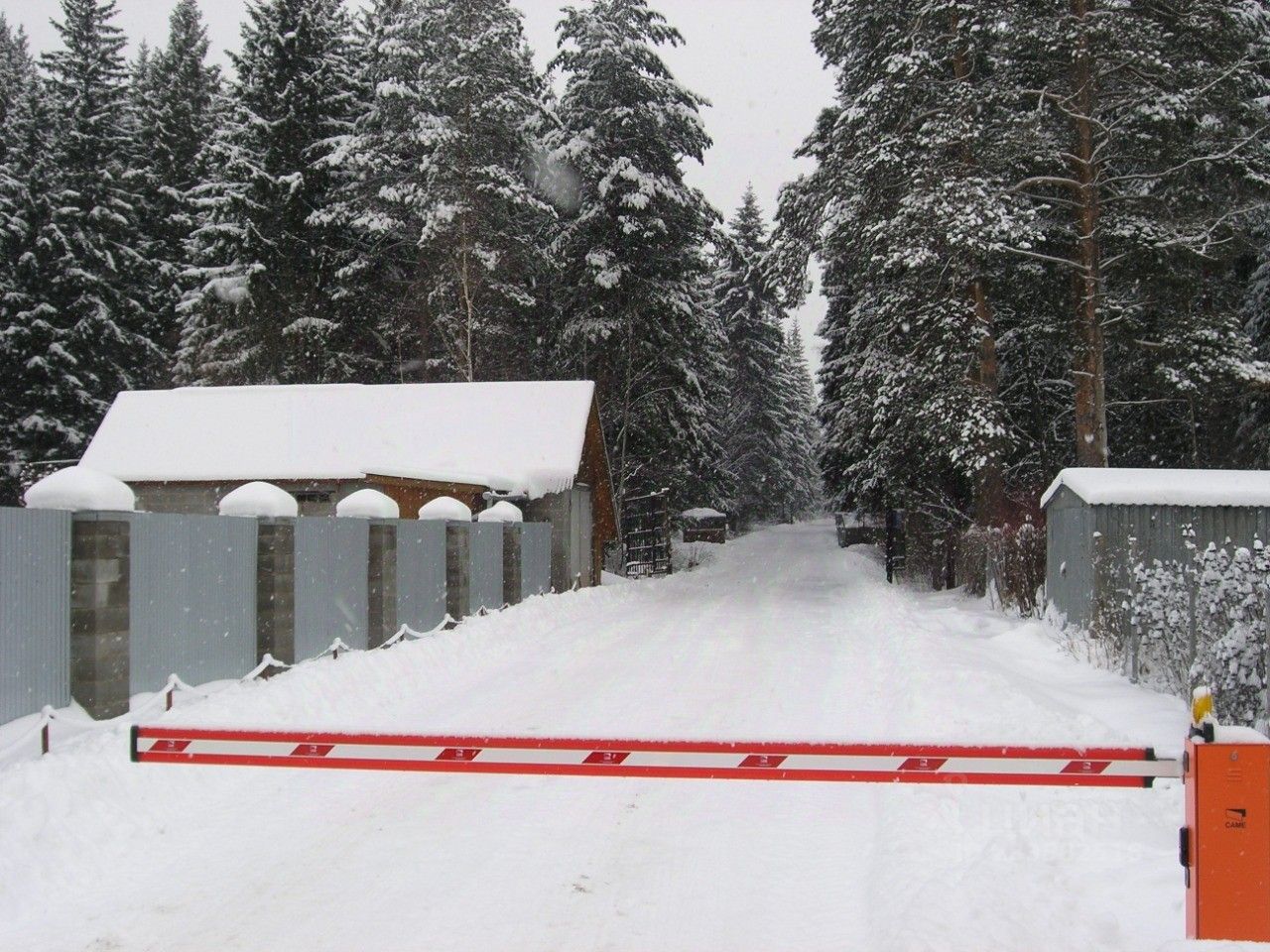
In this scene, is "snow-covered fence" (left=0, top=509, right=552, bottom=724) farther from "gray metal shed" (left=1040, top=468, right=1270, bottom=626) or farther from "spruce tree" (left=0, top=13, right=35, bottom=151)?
"spruce tree" (left=0, top=13, right=35, bottom=151)

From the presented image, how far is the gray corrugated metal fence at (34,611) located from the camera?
727 centimetres

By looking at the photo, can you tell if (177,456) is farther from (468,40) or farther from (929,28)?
(929,28)

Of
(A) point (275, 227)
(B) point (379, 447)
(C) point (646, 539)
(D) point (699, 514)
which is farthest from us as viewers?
(D) point (699, 514)

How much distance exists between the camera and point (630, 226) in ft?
102

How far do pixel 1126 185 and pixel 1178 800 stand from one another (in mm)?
16774

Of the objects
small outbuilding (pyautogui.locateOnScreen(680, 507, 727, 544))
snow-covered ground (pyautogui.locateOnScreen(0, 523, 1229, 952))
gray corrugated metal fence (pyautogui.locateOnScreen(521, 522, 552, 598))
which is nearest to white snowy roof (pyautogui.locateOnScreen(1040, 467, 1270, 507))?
snow-covered ground (pyautogui.locateOnScreen(0, 523, 1229, 952))

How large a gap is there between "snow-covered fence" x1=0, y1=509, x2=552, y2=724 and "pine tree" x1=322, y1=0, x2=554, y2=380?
19.1 m

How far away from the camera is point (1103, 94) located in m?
18.0

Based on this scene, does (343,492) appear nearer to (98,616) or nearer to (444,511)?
(444,511)

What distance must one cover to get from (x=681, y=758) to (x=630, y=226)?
93.1ft

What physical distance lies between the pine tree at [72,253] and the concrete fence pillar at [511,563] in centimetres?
2293

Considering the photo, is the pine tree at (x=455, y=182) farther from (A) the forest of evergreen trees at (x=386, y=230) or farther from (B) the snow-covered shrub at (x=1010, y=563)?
(B) the snow-covered shrub at (x=1010, y=563)

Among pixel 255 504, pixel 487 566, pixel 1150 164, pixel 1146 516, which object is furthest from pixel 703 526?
pixel 255 504

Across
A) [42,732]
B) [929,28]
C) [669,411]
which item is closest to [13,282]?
[669,411]
